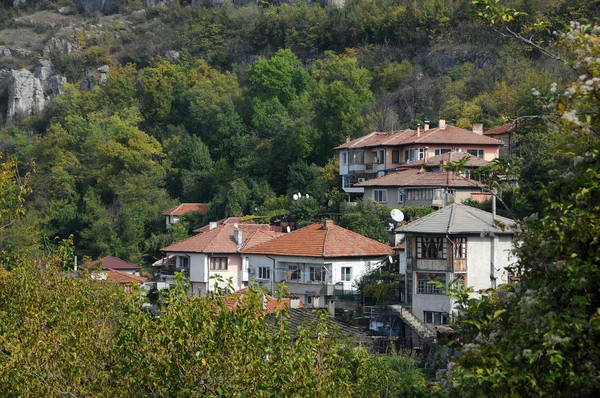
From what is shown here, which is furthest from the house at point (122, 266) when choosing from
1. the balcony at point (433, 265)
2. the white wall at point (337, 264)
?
the balcony at point (433, 265)

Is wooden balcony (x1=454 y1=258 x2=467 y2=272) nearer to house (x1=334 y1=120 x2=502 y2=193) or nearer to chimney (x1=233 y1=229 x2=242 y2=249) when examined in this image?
chimney (x1=233 y1=229 x2=242 y2=249)

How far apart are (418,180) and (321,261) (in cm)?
859

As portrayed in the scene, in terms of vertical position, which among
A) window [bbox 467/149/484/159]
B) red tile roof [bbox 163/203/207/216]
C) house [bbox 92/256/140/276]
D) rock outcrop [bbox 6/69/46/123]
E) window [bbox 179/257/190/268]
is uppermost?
rock outcrop [bbox 6/69/46/123]

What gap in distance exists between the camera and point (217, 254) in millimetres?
47625

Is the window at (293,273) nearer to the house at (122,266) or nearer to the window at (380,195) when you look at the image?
the window at (380,195)

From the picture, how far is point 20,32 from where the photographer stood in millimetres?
124188

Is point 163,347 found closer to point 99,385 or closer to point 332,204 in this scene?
point 99,385

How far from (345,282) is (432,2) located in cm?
4410

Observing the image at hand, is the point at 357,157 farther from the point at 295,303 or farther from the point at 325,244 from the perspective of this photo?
the point at 295,303

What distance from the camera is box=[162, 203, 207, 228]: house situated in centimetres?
6238

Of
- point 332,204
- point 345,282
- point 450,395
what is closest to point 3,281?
point 450,395

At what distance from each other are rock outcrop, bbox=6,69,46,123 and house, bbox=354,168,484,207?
5756 centimetres

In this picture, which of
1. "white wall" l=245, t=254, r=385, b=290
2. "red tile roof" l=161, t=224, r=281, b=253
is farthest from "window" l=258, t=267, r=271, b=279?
"red tile roof" l=161, t=224, r=281, b=253

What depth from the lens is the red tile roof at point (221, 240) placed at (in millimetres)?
47781
